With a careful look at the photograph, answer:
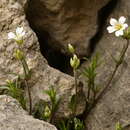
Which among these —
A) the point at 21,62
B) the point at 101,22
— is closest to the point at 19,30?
the point at 21,62

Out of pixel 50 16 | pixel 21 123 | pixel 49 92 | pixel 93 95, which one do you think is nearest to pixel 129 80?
pixel 93 95

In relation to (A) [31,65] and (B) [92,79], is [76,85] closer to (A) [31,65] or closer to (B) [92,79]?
(B) [92,79]

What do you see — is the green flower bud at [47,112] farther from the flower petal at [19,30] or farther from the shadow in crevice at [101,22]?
the shadow in crevice at [101,22]

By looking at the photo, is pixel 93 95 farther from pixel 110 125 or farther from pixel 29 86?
pixel 29 86

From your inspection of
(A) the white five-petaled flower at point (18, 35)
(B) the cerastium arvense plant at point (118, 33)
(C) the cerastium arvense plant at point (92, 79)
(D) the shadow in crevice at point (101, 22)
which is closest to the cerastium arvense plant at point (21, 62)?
(A) the white five-petaled flower at point (18, 35)

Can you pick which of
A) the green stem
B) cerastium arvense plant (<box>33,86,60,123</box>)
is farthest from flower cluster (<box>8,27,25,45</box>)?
cerastium arvense plant (<box>33,86,60,123</box>)
